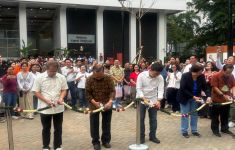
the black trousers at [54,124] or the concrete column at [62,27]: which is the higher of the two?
the concrete column at [62,27]

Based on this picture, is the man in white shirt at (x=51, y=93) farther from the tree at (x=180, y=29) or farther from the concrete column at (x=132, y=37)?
the tree at (x=180, y=29)

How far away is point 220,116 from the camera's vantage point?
7.96m

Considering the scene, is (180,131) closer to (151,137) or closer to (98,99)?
(151,137)

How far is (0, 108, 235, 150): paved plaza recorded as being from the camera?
696cm

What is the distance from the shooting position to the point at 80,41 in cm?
3531

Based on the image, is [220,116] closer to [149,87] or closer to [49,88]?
[149,87]

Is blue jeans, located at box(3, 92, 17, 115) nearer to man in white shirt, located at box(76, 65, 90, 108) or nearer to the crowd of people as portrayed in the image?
the crowd of people

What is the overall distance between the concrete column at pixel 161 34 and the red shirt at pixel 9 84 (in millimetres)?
29459

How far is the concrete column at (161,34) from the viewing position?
124 feet

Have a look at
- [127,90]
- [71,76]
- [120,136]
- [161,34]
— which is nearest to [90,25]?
[161,34]

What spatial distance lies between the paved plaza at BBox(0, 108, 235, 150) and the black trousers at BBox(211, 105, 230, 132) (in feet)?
0.72

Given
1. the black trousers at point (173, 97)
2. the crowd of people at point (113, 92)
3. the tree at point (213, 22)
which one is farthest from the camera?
the tree at point (213, 22)

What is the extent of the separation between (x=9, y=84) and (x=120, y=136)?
3.94 metres


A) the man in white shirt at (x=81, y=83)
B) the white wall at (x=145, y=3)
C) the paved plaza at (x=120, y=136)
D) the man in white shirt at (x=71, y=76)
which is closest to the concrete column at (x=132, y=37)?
the white wall at (x=145, y=3)
